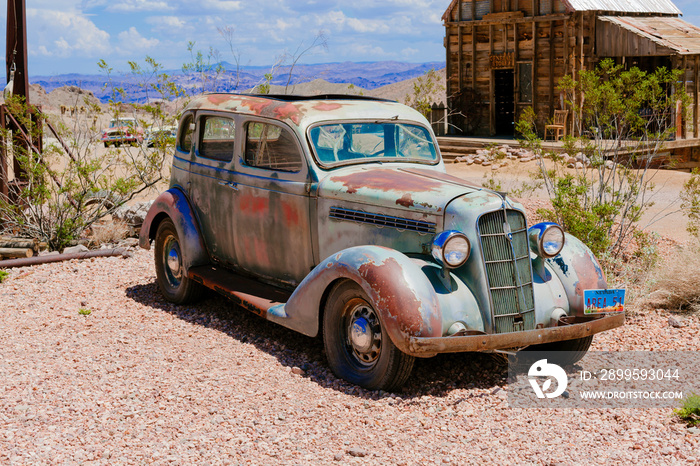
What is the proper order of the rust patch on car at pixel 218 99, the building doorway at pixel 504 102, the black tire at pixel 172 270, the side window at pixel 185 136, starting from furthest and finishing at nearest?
the building doorway at pixel 504 102, the side window at pixel 185 136, the black tire at pixel 172 270, the rust patch on car at pixel 218 99

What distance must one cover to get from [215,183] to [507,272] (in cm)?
301

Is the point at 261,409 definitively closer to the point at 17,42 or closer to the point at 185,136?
the point at 185,136

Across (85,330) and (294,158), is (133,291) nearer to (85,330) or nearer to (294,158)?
(85,330)

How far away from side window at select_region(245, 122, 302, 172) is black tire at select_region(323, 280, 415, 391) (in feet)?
4.39

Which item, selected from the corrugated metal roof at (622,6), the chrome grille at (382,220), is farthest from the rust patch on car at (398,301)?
the corrugated metal roof at (622,6)

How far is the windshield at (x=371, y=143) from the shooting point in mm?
5891

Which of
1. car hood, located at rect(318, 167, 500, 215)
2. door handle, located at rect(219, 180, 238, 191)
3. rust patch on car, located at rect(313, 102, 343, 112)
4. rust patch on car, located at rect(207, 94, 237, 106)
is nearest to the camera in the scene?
car hood, located at rect(318, 167, 500, 215)

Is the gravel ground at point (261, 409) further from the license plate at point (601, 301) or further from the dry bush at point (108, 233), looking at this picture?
the dry bush at point (108, 233)

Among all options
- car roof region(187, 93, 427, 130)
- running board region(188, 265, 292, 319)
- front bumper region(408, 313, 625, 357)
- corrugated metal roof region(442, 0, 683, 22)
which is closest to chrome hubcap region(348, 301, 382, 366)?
front bumper region(408, 313, 625, 357)

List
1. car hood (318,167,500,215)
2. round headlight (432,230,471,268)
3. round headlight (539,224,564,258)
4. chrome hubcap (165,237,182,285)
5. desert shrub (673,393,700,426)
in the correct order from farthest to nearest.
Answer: chrome hubcap (165,237,182,285) < round headlight (539,224,564,258) < car hood (318,167,500,215) < round headlight (432,230,471,268) < desert shrub (673,393,700,426)

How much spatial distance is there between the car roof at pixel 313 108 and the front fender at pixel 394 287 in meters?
1.47

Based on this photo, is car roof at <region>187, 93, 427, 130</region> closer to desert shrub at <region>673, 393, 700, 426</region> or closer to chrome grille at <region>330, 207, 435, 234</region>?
chrome grille at <region>330, 207, 435, 234</region>

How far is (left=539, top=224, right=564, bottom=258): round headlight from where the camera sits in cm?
514

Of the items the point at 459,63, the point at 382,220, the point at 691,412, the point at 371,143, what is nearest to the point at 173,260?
the point at 371,143
